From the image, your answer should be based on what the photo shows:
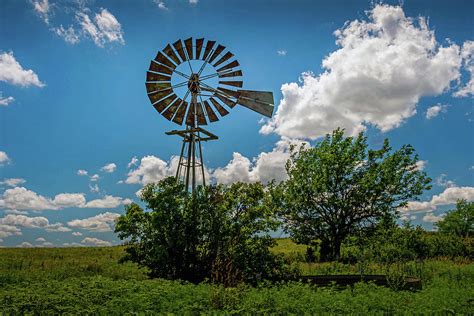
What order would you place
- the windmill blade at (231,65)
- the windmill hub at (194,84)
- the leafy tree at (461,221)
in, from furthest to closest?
the leafy tree at (461,221) < the windmill blade at (231,65) < the windmill hub at (194,84)

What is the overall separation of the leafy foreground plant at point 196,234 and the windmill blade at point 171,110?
4.02m

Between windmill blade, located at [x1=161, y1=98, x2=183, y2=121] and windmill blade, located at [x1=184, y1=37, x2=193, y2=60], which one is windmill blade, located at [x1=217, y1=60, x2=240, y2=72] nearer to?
windmill blade, located at [x1=184, y1=37, x2=193, y2=60]

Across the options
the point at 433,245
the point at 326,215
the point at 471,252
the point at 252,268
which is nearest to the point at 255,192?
the point at 252,268

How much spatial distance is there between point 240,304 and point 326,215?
703 inches

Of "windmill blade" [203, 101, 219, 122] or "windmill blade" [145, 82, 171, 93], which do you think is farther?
"windmill blade" [203, 101, 219, 122]

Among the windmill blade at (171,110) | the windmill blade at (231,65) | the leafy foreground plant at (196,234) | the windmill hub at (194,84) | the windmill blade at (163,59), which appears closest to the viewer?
the leafy foreground plant at (196,234)

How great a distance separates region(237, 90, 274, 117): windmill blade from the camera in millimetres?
18594

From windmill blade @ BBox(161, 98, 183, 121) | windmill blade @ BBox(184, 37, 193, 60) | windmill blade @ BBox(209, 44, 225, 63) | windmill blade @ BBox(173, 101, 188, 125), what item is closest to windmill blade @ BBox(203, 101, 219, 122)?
windmill blade @ BBox(173, 101, 188, 125)

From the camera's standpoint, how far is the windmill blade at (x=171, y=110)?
18.2 metres

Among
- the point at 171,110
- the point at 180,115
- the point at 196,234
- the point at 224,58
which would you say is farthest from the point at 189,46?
the point at 196,234

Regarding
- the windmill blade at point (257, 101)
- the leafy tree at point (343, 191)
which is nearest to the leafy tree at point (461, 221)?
the leafy tree at point (343, 191)

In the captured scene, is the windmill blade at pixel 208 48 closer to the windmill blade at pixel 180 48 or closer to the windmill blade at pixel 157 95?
the windmill blade at pixel 180 48

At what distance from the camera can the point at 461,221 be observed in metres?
54.7

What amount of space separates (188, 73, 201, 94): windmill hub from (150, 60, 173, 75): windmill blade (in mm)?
952
